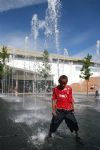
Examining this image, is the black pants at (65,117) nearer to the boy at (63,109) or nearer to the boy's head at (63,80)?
the boy at (63,109)

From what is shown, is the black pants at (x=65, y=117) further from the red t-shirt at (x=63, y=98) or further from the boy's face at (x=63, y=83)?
the boy's face at (x=63, y=83)

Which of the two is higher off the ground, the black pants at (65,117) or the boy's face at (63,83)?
the boy's face at (63,83)

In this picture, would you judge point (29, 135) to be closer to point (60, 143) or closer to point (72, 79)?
point (60, 143)

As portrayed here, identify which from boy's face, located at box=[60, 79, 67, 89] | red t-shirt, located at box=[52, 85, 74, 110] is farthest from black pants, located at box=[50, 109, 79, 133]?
boy's face, located at box=[60, 79, 67, 89]

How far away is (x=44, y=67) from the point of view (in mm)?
57688

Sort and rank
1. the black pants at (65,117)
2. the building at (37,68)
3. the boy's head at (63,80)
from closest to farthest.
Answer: the boy's head at (63,80), the black pants at (65,117), the building at (37,68)

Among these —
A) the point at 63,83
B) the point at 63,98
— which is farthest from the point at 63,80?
the point at 63,98

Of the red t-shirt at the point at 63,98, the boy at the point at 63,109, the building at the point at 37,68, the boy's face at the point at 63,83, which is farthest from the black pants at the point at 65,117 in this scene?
the building at the point at 37,68

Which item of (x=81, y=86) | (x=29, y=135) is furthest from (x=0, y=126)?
(x=81, y=86)

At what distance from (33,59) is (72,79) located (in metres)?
11.4

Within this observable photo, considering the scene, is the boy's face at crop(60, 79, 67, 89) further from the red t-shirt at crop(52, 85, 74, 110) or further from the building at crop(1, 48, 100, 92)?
the building at crop(1, 48, 100, 92)

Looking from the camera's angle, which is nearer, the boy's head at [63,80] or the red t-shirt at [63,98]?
the boy's head at [63,80]

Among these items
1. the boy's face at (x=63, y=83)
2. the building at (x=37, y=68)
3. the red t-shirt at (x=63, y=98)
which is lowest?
the red t-shirt at (x=63, y=98)

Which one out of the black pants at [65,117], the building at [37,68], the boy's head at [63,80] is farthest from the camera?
the building at [37,68]
